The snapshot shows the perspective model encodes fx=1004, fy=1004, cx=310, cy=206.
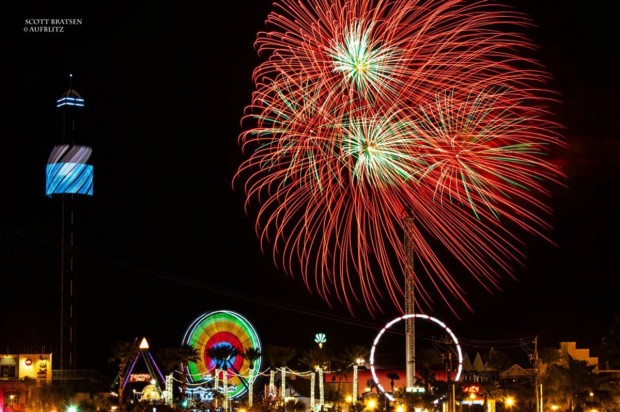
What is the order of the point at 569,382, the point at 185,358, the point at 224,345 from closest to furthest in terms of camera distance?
the point at 569,382 < the point at 185,358 < the point at 224,345

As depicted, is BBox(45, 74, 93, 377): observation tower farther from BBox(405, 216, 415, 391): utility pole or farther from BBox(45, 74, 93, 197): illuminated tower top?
BBox(405, 216, 415, 391): utility pole

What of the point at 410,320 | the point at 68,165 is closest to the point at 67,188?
the point at 68,165

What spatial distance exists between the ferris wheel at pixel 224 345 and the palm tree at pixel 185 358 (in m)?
0.68

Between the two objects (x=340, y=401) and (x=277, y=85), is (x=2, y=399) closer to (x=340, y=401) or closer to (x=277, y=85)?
(x=340, y=401)

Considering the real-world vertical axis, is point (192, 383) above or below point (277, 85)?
below

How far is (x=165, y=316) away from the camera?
137 meters

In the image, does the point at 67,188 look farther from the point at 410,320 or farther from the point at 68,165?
the point at 410,320

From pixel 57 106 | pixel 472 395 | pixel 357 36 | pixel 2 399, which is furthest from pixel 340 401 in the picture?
pixel 357 36

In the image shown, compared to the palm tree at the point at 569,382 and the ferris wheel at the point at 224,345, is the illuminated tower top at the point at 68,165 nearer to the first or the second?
the ferris wheel at the point at 224,345

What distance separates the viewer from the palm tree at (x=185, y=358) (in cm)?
9475

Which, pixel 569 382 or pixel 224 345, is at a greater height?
pixel 224 345

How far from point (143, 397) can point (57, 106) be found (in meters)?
32.6

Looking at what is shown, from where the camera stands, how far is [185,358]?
311ft

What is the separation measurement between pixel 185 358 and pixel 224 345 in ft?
15.5
